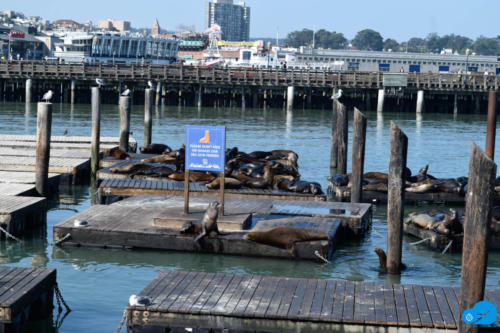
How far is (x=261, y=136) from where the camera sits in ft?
117

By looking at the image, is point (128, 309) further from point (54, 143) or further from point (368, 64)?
point (368, 64)

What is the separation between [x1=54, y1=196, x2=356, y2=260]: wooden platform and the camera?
Answer: 40.2ft

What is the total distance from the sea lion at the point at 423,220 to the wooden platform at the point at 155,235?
59.5 inches

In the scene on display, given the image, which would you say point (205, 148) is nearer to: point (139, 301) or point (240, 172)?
point (139, 301)

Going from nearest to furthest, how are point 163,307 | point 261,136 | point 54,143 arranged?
1. point 163,307
2. point 54,143
3. point 261,136

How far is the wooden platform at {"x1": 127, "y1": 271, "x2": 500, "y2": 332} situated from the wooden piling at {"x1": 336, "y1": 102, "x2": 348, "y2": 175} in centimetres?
1225

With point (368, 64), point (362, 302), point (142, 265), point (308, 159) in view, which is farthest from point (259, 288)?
point (368, 64)

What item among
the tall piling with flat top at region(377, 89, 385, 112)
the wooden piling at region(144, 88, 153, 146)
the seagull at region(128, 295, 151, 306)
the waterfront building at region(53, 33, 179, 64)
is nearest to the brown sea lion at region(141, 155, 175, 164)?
the wooden piling at region(144, 88, 153, 146)

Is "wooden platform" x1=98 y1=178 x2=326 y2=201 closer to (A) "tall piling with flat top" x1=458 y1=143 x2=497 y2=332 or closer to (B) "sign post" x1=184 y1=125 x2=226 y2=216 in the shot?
Answer: (B) "sign post" x1=184 y1=125 x2=226 y2=216

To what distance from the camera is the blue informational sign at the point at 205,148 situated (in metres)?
Result: 12.8

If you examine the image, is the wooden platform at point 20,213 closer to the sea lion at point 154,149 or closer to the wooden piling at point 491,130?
the sea lion at point 154,149

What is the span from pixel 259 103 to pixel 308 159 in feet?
92.3

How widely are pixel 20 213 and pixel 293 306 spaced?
22.1 ft

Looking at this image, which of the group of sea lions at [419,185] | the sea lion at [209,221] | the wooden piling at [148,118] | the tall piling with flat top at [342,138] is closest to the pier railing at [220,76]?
the wooden piling at [148,118]
